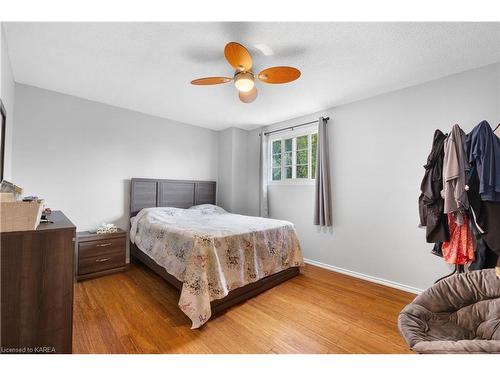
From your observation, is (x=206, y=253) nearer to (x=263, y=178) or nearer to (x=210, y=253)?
(x=210, y=253)

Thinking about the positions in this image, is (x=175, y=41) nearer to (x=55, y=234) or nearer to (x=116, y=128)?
(x=55, y=234)

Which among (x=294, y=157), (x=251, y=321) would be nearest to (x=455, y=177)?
(x=251, y=321)

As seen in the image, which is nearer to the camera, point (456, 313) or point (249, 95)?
point (456, 313)

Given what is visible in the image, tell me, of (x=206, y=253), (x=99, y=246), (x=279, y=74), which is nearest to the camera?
(x=279, y=74)

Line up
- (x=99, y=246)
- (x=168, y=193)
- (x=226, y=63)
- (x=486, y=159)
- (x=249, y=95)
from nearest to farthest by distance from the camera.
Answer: (x=486, y=159)
(x=226, y=63)
(x=249, y=95)
(x=99, y=246)
(x=168, y=193)

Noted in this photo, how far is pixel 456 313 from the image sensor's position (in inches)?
49.9

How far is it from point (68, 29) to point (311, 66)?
6.64 ft

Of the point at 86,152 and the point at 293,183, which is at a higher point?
the point at 86,152

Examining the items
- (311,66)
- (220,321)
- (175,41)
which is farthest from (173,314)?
(311,66)

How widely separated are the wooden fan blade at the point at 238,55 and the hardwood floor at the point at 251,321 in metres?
2.12

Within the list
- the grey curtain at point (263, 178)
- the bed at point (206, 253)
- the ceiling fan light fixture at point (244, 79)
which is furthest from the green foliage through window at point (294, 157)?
the ceiling fan light fixture at point (244, 79)

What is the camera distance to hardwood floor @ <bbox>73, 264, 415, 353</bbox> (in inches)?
63.4

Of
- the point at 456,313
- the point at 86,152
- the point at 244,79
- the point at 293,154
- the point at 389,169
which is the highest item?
the point at 244,79

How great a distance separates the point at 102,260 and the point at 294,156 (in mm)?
3204
